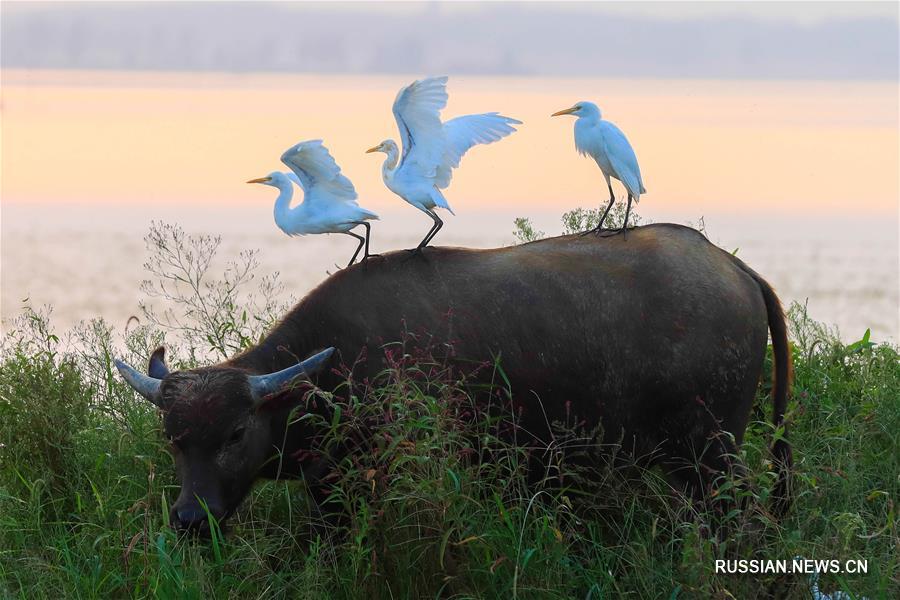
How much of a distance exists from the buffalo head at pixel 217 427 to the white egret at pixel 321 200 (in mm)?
797

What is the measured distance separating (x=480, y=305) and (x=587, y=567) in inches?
52.6

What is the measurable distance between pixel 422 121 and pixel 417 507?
7.02 feet

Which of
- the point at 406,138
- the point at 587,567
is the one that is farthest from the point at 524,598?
the point at 406,138

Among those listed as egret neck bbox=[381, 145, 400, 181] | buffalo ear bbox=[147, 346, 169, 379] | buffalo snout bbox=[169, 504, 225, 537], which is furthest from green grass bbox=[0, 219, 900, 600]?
egret neck bbox=[381, 145, 400, 181]

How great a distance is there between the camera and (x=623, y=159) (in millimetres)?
5758

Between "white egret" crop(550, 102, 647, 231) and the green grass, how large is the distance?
1327mm

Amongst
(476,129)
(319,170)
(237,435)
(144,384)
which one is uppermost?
(476,129)

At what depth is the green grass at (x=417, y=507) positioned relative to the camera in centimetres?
438

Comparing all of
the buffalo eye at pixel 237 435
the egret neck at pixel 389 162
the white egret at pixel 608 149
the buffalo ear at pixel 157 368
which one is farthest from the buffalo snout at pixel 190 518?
the white egret at pixel 608 149

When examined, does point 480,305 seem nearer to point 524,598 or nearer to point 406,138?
→ point 406,138

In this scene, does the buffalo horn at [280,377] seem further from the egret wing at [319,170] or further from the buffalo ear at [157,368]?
the egret wing at [319,170]

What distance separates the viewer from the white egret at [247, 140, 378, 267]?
556 centimetres

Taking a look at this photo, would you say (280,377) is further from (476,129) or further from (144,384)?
(476,129)

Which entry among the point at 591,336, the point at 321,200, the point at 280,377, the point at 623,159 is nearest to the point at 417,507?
the point at 280,377
